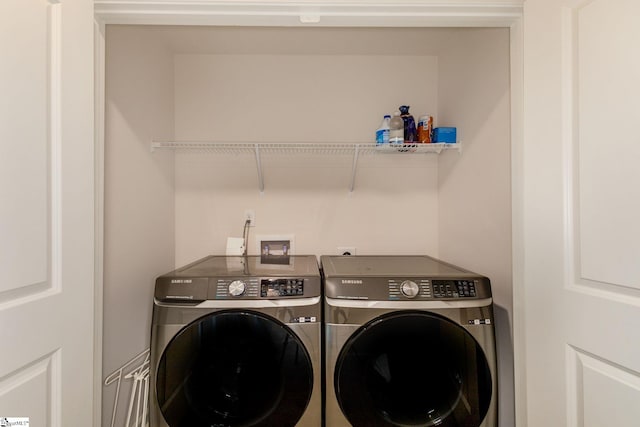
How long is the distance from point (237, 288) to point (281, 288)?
0.59ft

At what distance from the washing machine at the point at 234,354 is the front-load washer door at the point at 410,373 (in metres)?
0.16

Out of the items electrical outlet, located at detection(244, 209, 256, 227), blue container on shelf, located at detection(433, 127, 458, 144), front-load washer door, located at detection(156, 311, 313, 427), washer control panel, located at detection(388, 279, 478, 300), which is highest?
blue container on shelf, located at detection(433, 127, 458, 144)

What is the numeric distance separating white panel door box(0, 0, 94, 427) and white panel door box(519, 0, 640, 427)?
152 cm

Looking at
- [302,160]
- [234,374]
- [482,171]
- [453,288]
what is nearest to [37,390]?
[234,374]

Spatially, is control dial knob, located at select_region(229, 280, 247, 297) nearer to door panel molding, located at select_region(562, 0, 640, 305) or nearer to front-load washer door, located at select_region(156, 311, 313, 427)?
front-load washer door, located at select_region(156, 311, 313, 427)

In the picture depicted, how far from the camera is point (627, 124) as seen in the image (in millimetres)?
762

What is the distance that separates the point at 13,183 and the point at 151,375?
2.88ft

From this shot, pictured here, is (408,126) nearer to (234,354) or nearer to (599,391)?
(599,391)

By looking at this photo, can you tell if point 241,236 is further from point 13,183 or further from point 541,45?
point 541,45

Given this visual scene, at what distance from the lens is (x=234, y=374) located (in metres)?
1.17

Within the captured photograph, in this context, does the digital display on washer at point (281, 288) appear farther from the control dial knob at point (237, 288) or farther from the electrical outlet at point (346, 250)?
the electrical outlet at point (346, 250)

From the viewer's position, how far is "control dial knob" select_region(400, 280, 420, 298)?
1.16m

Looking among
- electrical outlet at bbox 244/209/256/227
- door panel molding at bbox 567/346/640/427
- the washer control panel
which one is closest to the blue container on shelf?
the washer control panel

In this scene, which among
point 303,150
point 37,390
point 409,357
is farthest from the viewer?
point 303,150
